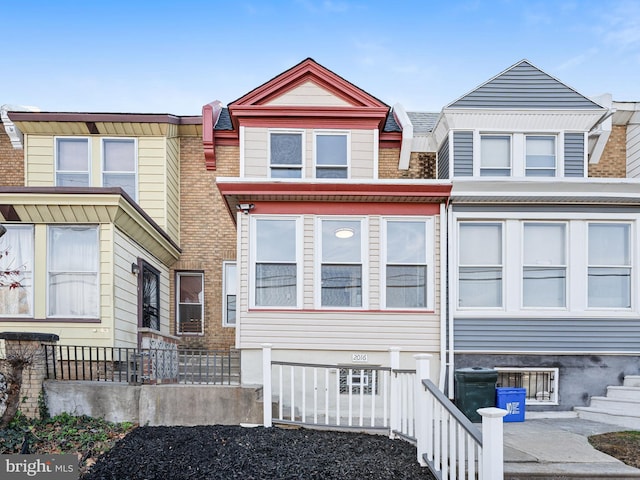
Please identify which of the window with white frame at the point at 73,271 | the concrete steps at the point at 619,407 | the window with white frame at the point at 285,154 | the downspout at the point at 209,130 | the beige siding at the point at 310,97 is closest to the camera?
the concrete steps at the point at 619,407

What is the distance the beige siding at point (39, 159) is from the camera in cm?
1128

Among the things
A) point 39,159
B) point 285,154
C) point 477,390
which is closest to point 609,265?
point 477,390

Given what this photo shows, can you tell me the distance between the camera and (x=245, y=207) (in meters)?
8.30

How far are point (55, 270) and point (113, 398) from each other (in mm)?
2914

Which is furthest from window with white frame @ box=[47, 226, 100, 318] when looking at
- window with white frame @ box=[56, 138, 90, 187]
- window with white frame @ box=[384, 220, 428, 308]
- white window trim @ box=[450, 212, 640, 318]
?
white window trim @ box=[450, 212, 640, 318]

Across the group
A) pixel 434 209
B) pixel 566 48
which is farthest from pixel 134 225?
pixel 566 48

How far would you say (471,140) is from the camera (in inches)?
379

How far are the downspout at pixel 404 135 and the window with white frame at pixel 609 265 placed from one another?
4.18m

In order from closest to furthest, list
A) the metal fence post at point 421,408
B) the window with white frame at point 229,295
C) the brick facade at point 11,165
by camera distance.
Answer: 1. the metal fence post at point 421,408
2. the brick facade at point 11,165
3. the window with white frame at point 229,295

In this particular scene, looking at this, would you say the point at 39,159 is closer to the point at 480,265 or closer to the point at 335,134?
the point at 335,134

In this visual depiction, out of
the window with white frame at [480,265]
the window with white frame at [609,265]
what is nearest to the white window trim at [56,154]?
the window with white frame at [480,265]

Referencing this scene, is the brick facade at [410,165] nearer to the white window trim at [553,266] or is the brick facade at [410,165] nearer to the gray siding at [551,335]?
the white window trim at [553,266]

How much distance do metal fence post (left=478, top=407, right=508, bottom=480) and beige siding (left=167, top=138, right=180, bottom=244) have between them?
30.8ft

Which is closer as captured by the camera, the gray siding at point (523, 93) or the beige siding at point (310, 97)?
the gray siding at point (523, 93)
